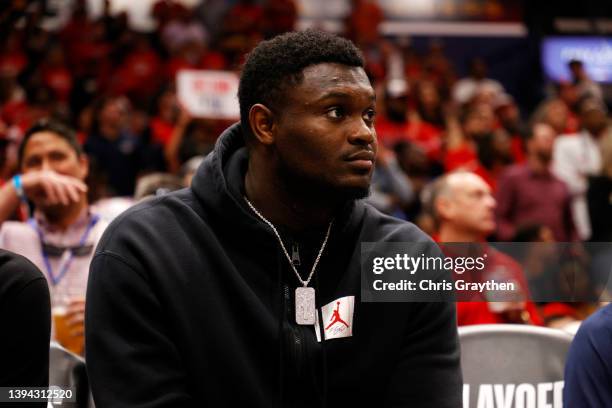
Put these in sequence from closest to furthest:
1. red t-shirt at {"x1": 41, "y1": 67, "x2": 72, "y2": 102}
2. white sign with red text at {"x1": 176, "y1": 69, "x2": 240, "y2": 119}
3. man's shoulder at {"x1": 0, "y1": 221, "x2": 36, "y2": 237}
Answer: man's shoulder at {"x1": 0, "y1": 221, "x2": 36, "y2": 237} < white sign with red text at {"x1": 176, "y1": 69, "x2": 240, "y2": 119} < red t-shirt at {"x1": 41, "y1": 67, "x2": 72, "y2": 102}

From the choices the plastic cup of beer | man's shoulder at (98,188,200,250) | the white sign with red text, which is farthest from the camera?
the white sign with red text

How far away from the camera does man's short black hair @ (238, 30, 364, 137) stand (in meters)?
2.38

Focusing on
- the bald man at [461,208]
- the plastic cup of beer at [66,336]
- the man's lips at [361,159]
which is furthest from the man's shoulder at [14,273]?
the bald man at [461,208]

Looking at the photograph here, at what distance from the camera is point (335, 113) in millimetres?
2355

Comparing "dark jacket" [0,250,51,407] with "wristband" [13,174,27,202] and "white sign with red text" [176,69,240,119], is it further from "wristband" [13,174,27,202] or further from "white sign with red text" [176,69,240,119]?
"white sign with red text" [176,69,240,119]

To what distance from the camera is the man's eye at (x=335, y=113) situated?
235 cm

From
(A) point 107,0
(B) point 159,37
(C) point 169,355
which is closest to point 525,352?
(C) point 169,355

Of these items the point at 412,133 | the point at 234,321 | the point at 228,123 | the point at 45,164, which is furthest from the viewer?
the point at 412,133

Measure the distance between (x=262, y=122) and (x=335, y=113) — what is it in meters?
0.21

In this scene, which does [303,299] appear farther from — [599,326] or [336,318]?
[599,326]

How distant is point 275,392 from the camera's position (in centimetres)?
234

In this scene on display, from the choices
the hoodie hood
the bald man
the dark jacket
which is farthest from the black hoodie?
the bald man

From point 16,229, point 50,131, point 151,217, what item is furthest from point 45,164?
point 151,217

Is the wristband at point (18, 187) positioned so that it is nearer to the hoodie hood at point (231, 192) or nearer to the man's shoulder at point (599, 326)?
the hoodie hood at point (231, 192)
